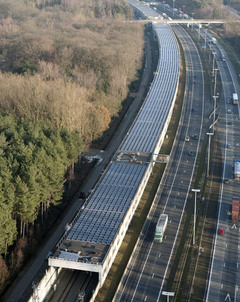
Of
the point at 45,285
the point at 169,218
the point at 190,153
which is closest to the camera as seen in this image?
the point at 45,285

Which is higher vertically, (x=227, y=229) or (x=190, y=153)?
(x=190, y=153)

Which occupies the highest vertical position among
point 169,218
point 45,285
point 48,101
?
point 48,101

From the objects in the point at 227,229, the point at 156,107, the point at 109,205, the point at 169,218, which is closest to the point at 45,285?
the point at 109,205

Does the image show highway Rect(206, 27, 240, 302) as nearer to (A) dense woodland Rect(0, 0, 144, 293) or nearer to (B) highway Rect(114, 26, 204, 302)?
(B) highway Rect(114, 26, 204, 302)

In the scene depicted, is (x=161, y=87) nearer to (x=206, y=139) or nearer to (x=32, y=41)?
(x=206, y=139)

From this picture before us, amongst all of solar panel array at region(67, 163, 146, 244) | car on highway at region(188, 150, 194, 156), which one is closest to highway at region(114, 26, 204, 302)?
car on highway at region(188, 150, 194, 156)

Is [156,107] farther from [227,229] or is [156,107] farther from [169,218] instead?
[227,229]

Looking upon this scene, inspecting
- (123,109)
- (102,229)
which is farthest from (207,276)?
(123,109)

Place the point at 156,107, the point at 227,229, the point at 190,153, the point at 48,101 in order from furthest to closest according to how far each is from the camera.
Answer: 1. the point at 156,107
2. the point at 190,153
3. the point at 48,101
4. the point at 227,229
